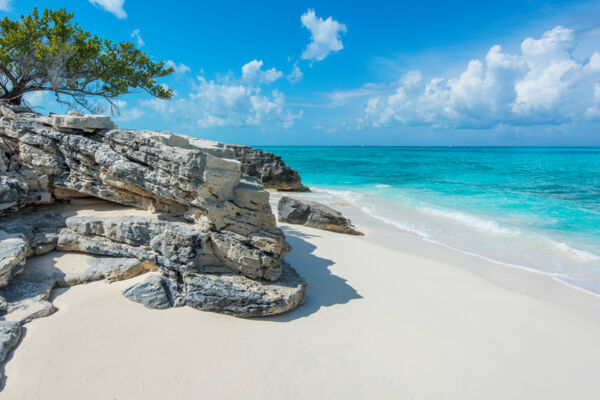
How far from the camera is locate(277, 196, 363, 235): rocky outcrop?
1264 centimetres

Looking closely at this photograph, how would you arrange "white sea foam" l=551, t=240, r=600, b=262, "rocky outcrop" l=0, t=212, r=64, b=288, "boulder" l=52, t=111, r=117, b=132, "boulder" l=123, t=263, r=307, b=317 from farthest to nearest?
"white sea foam" l=551, t=240, r=600, b=262
"boulder" l=52, t=111, r=117, b=132
"boulder" l=123, t=263, r=307, b=317
"rocky outcrop" l=0, t=212, r=64, b=288

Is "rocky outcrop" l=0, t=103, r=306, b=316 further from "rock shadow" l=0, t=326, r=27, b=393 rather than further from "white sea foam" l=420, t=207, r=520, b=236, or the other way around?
"white sea foam" l=420, t=207, r=520, b=236

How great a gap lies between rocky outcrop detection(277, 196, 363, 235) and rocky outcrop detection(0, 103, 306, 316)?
5598 millimetres

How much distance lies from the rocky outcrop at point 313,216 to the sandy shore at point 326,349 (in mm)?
4916

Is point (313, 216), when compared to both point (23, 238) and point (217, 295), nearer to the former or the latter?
point (217, 295)

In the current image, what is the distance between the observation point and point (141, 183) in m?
6.71

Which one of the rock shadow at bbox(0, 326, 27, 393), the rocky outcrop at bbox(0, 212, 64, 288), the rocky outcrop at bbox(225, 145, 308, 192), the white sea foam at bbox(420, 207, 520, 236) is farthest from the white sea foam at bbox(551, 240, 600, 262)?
the rocky outcrop at bbox(225, 145, 308, 192)

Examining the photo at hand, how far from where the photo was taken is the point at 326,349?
17.3 ft

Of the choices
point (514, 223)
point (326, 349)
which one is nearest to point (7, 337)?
point (326, 349)

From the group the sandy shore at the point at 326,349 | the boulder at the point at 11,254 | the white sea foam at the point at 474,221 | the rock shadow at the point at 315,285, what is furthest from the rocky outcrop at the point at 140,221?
the white sea foam at the point at 474,221

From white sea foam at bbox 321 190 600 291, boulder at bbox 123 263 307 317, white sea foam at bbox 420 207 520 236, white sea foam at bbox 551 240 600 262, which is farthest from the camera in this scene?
white sea foam at bbox 420 207 520 236

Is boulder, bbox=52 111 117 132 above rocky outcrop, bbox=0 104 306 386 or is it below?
above

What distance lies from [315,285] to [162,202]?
4.16m

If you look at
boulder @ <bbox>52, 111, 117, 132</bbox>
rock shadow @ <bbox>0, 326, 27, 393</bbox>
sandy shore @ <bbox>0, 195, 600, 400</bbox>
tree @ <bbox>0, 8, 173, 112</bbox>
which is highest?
tree @ <bbox>0, 8, 173, 112</bbox>
